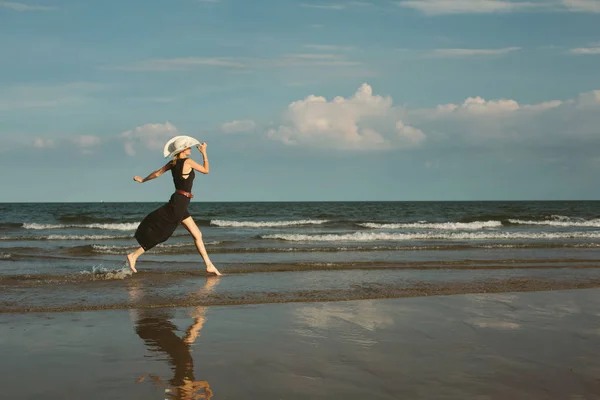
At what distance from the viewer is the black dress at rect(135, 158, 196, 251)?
978 cm

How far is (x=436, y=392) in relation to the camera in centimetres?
420

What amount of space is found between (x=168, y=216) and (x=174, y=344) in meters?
4.63

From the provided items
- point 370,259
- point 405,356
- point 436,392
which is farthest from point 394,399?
point 370,259

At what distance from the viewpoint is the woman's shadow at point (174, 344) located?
420 cm

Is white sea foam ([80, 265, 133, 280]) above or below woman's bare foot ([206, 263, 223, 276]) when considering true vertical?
below

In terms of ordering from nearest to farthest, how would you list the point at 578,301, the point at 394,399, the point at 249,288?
the point at 394,399 → the point at 578,301 → the point at 249,288

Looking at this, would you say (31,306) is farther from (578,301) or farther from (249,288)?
(578,301)

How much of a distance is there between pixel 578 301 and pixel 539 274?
314cm

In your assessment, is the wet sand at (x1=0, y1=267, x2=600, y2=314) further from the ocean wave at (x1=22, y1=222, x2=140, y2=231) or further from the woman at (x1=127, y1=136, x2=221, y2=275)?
the ocean wave at (x1=22, y1=222, x2=140, y2=231)

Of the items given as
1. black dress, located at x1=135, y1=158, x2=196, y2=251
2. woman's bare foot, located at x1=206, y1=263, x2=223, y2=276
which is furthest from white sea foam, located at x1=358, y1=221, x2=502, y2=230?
black dress, located at x1=135, y1=158, x2=196, y2=251

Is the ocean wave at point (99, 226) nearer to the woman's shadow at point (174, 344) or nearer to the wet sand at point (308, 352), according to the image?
the woman's shadow at point (174, 344)

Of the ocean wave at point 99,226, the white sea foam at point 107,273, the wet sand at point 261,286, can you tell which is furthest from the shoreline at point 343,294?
the ocean wave at point 99,226

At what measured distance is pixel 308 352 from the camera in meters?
5.22

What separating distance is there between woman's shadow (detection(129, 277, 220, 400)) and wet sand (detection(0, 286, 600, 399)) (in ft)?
0.04
